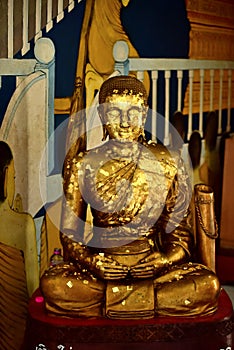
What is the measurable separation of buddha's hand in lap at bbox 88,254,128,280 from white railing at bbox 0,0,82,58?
907 millimetres

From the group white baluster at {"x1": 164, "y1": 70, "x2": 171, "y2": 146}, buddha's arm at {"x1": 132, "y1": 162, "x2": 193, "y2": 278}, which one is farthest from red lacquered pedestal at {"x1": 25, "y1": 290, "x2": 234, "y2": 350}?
white baluster at {"x1": 164, "y1": 70, "x2": 171, "y2": 146}

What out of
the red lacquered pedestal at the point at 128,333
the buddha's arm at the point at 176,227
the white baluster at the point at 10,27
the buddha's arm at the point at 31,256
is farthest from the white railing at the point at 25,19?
the red lacquered pedestal at the point at 128,333

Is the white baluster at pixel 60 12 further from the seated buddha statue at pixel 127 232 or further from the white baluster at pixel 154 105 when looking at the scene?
the white baluster at pixel 154 105

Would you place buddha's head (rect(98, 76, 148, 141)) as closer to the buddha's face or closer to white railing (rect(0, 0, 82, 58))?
the buddha's face

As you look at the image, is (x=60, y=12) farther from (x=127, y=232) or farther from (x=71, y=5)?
(x=127, y=232)

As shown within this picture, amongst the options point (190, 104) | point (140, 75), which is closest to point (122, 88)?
point (140, 75)

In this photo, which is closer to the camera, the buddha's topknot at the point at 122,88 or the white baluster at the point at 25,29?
the buddha's topknot at the point at 122,88

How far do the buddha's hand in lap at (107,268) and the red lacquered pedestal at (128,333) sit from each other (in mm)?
155

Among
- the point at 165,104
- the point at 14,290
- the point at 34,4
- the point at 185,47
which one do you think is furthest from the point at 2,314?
the point at 185,47

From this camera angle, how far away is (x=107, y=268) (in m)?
2.81

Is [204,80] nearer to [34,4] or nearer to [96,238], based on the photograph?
[34,4]

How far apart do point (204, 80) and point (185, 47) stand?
0.32 m

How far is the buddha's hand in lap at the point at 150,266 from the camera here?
2.82m

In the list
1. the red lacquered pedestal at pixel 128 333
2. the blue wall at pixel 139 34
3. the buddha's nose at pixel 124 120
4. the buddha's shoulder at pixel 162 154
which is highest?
the blue wall at pixel 139 34
